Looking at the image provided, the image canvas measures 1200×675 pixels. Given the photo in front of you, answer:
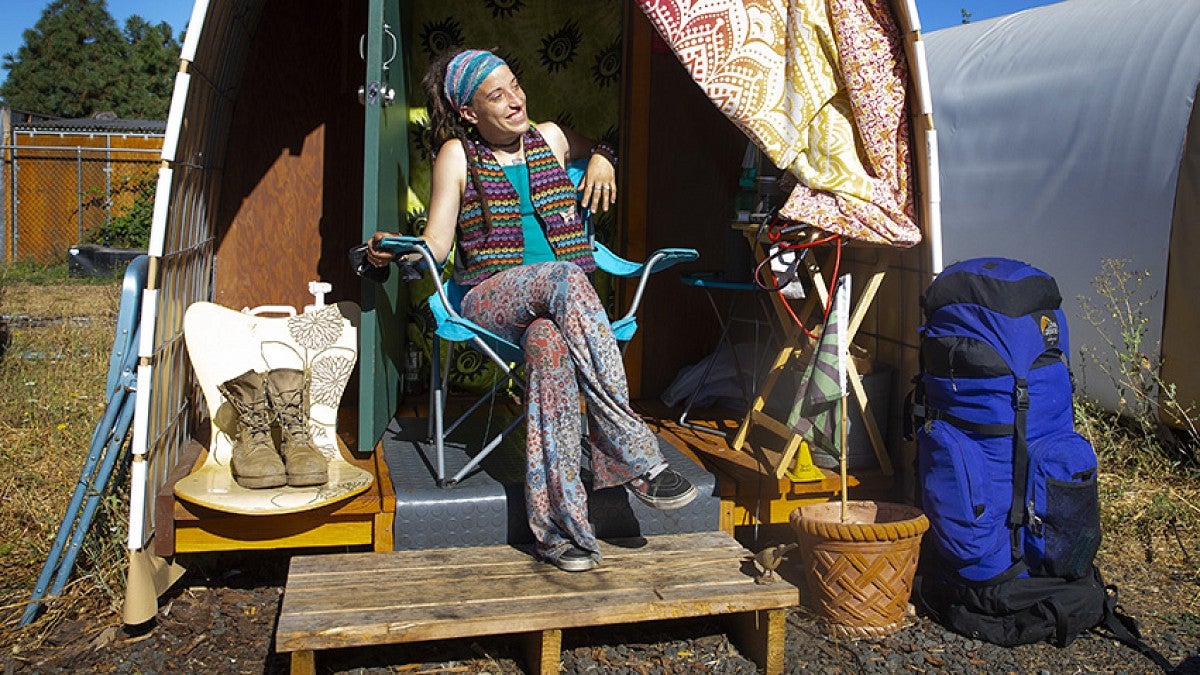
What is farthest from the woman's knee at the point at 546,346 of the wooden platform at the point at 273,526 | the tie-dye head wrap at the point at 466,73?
the tie-dye head wrap at the point at 466,73

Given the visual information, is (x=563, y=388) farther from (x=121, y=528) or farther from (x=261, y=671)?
(x=121, y=528)

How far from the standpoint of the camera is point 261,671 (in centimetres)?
315

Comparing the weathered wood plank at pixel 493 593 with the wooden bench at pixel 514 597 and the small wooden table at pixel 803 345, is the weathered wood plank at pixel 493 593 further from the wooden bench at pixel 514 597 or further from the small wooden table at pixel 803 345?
the small wooden table at pixel 803 345

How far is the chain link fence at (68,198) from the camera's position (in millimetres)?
17969

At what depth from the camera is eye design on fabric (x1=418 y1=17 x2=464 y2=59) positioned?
4980mm

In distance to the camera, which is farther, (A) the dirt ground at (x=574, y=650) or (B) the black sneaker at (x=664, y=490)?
(B) the black sneaker at (x=664, y=490)

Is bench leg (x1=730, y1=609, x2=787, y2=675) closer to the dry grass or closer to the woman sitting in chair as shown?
the woman sitting in chair

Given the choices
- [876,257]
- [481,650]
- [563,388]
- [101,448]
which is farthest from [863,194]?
[101,448]

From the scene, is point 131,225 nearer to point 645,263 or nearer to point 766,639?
point 645,263

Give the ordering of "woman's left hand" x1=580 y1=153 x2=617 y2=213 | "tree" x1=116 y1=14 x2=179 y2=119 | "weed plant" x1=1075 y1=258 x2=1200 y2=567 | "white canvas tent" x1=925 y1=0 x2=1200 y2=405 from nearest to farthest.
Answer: "woman's left hand" x1=580 y1=153 x2=617 y2=213 → "weed plant" x1=1075 y1=258 x2=1200 y2=567 → "white canvas tent" x1=925 y1=0 x2=1200 y2=405 → "tree" x1=116 y1=14 x2=179 y2=119

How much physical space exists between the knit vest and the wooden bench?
1.07 meters

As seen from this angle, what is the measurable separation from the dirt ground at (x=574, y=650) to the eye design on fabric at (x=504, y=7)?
280 cm

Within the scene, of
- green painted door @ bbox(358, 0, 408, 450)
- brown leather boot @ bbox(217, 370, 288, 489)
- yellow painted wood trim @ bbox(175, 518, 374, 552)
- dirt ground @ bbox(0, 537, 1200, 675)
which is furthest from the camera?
green painted door @ bbox(358, 0, 408, 450)

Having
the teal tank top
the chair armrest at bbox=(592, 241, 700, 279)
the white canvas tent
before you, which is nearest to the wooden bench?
the chair armrest at bbox=(592, 241, 700, 279)
